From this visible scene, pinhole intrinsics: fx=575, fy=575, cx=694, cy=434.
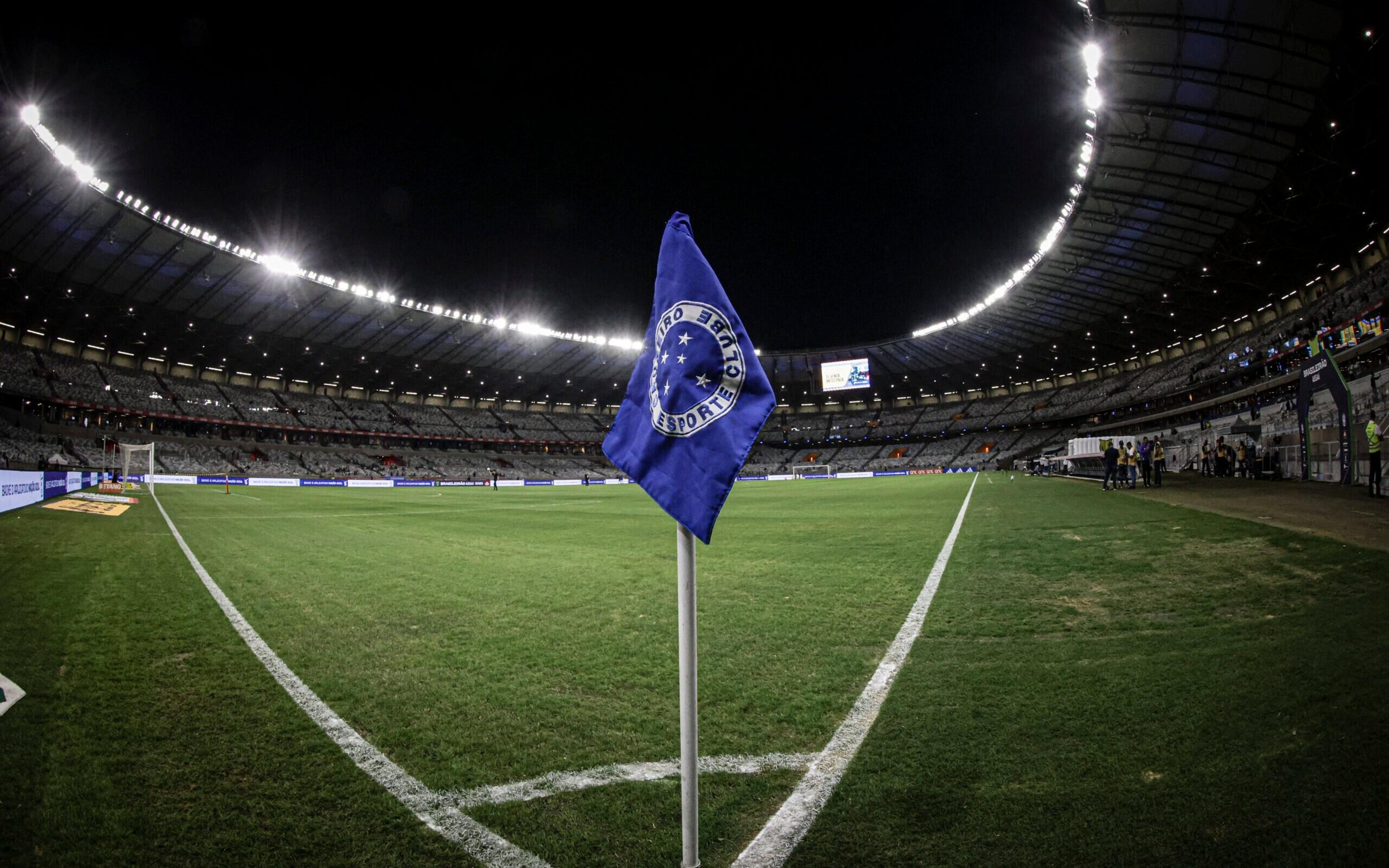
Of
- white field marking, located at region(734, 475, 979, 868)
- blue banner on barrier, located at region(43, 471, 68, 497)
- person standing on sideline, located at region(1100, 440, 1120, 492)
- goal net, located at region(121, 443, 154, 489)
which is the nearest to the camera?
white field marking, located at region(734, 475, 979, 868)

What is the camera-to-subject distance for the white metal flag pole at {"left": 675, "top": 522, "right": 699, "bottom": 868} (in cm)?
188

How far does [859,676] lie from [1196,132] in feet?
120

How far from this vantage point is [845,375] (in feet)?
229

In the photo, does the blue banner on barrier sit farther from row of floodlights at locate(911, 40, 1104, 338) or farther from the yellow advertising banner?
row of floodlights at locate(911, 40, 1104, 338)

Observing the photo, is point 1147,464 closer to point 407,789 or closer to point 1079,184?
point 1079,184

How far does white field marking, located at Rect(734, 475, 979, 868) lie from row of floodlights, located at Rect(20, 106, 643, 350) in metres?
40.8

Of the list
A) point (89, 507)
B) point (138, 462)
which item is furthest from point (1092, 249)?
point (138, 462)

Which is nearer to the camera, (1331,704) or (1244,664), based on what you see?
(1331,704)

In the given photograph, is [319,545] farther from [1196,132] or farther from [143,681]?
[1196,132]

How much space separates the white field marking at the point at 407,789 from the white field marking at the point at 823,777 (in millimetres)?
755

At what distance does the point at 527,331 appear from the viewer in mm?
62281

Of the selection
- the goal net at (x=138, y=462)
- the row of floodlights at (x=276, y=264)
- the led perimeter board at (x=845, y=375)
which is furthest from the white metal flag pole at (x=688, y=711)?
the led perimeter board at (x=845, y=375)

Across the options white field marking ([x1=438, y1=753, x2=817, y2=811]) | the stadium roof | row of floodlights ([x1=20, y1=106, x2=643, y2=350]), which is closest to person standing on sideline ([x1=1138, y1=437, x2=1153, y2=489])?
the stadium roof

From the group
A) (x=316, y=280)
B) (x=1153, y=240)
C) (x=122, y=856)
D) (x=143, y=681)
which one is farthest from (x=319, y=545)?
(x=1153, y=240)
